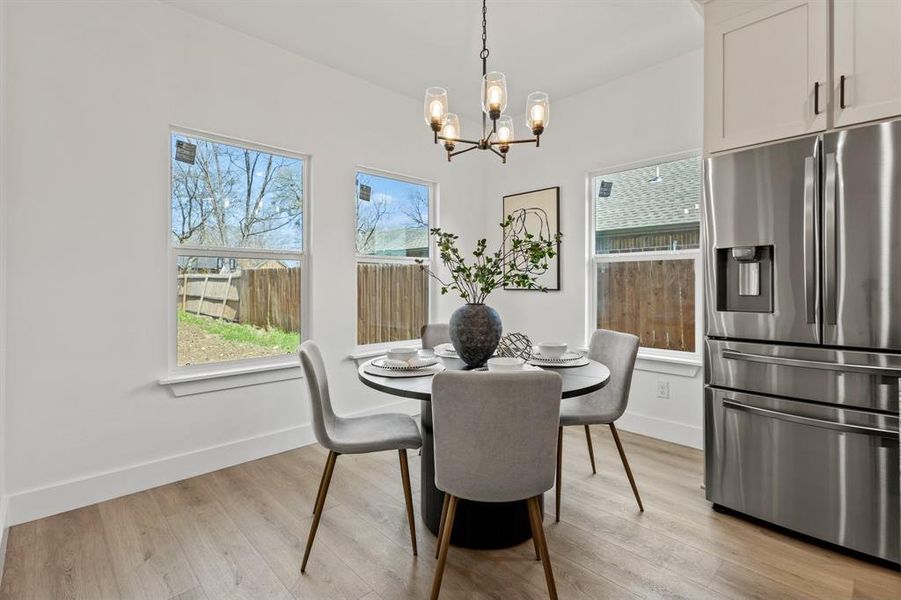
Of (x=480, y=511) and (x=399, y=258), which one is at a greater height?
(x=399, y=258)

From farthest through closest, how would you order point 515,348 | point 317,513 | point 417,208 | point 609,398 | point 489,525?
point 417,208
point 609,398
point 515,348
point 489,525
point 317,513

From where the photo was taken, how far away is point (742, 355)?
219cm

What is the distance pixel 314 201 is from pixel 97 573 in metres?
2.41

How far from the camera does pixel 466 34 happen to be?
2.88 metres

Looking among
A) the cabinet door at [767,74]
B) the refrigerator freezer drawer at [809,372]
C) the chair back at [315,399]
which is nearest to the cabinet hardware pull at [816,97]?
the cabinet door at [767,74]

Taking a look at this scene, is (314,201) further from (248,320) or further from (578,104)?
(578,104)

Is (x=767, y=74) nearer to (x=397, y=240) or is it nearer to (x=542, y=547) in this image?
(x=542, y=547)

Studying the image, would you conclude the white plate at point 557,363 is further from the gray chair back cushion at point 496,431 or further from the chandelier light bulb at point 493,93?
the chandelier light bulb at point 493,93

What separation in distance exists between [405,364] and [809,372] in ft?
5.92

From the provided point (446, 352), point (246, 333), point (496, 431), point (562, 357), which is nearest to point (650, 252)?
point (562, 357)

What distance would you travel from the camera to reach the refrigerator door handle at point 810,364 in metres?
1.82

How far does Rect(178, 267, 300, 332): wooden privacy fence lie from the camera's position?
285cm

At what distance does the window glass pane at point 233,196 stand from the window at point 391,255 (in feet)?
1.82

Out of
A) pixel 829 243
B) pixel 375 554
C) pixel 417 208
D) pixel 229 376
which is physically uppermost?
pixel 417 208
